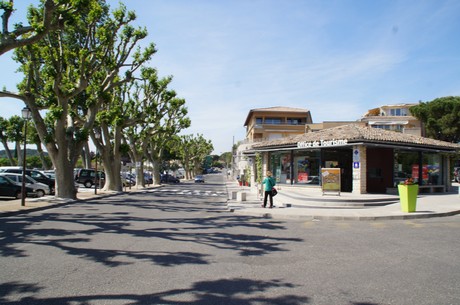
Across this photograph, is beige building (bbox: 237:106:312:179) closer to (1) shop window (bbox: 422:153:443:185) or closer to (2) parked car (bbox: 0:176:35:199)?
(1) shop window (bbox: 422:153:443:185)

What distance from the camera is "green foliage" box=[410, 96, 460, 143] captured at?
48844mm

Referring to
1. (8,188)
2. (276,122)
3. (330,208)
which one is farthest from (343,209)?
(276,122)

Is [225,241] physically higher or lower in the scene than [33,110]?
lower

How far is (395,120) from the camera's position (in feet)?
202

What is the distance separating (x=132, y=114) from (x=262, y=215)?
22272 millimetres

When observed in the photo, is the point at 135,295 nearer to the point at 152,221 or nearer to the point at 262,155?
the point at 152,221

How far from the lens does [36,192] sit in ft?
72.6

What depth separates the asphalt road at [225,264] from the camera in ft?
16.6

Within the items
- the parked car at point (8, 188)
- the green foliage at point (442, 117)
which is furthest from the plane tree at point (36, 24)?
the green foliage at point (442, 117)

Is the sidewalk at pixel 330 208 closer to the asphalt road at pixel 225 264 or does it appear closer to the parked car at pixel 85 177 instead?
the asphalt road at pixel 225 264

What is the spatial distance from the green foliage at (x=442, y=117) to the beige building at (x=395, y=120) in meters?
1.65

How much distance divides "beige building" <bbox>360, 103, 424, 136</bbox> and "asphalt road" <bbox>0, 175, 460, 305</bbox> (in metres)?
34.8

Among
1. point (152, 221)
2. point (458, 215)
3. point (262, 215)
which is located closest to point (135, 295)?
point (152, 221)

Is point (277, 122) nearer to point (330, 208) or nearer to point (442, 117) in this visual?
point (442, 117)
